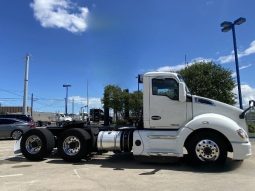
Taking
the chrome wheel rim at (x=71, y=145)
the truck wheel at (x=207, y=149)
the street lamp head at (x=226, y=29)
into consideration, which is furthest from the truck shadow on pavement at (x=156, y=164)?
the street lamp head at (x=226, y=29)

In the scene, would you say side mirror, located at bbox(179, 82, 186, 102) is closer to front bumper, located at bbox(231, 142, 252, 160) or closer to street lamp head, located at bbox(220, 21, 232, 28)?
front bumper, located at bbox(231, 142, 252, 160)

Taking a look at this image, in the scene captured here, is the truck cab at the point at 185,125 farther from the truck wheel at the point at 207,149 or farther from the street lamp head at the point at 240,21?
the street lamp head at the point at 240,21

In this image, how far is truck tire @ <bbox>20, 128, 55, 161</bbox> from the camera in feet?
41.8

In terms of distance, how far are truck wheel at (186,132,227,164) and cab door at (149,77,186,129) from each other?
774 mm

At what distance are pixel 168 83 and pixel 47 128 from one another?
4.67m

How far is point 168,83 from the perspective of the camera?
11.5m

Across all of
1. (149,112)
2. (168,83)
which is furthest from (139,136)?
(168,83)

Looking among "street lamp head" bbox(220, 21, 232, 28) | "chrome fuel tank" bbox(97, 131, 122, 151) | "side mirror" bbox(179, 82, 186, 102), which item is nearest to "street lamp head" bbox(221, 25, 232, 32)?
A: "street lamp head" bbox(220, 21, 232, 28)

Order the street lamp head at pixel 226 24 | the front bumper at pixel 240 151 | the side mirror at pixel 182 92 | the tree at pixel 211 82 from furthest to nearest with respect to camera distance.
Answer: the tree at pixel 211 82 → the street lamp head at pixel 226 24 → the side mirror at pixel 182 92 → the front bumper at pixel 240 151

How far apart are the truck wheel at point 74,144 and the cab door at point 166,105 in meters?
2.27

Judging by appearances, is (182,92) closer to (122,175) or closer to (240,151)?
(240,151)

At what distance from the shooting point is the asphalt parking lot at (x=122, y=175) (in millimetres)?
8297

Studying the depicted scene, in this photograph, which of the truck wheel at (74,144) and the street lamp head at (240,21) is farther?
the street lamp head at (240,21)

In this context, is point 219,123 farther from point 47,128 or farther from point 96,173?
point 47,128
